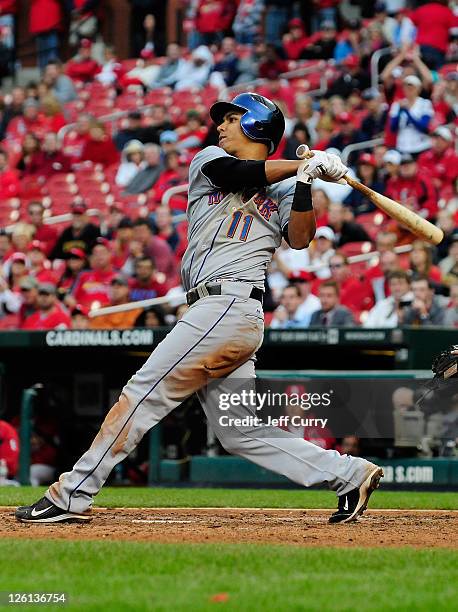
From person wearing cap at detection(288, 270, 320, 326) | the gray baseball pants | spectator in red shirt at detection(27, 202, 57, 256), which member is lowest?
the gray baseball pants

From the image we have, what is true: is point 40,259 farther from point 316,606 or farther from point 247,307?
point 316,606

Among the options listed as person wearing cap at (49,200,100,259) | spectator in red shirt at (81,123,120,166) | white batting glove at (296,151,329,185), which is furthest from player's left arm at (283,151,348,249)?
spectator in red shirt at (81,123,120,166)

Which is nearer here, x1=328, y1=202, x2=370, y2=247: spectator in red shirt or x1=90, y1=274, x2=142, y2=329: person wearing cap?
x1=90, y1=274, x2=142, y2=329: person wearing cap

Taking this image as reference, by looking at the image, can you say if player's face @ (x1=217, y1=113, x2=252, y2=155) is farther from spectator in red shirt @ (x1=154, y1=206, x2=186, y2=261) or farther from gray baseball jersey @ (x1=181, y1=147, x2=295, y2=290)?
spectator in red shirt @ (x1=154, y1=206, x2=186, y2=261)

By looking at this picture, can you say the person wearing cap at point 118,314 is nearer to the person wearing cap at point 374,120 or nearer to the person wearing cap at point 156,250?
the person wearing cap at point 156,250

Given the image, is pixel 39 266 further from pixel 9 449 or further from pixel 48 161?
pixel 48 161

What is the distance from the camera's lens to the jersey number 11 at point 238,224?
5.75 m

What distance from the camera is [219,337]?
5.65 m

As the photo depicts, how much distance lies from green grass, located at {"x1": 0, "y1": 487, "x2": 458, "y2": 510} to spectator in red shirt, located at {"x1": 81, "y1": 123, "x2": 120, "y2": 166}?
9362mm

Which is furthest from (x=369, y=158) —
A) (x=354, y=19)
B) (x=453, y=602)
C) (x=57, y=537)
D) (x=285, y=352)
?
(x=453, y=602)

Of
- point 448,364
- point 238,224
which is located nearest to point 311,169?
point 238,224

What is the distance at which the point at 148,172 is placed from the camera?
1634 cm

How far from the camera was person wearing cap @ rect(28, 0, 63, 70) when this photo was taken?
23594 millimetres

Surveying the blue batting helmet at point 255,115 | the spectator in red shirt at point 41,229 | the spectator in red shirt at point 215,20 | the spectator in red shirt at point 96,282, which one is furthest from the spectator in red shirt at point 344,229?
the spectator in red shirt at point 215,20
